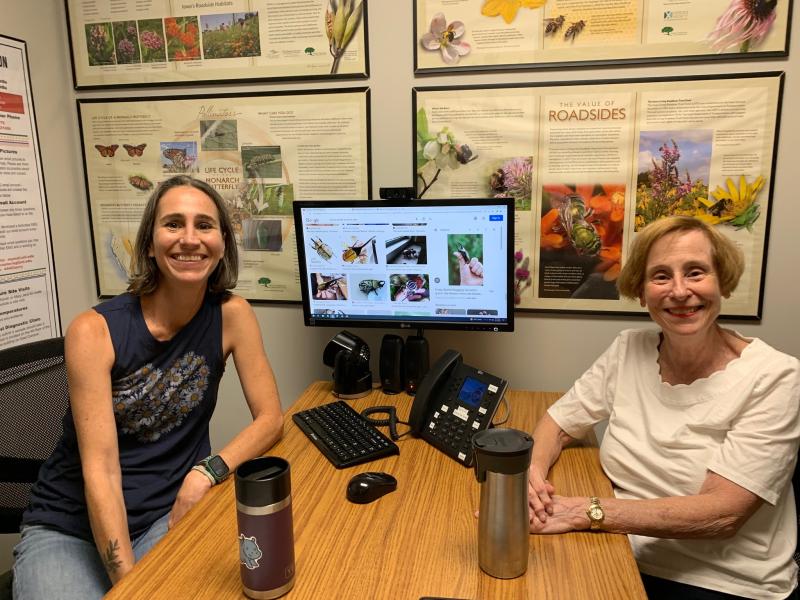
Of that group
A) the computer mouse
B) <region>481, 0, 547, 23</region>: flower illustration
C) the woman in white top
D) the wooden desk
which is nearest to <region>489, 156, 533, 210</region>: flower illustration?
<region>481, 0, 547, 23</region>: flower illustration

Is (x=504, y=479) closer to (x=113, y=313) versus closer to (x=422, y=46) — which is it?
(x=113, y=313)

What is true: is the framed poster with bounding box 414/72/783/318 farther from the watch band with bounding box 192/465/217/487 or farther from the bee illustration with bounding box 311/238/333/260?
the watch band with bounding box 192/465/217/487

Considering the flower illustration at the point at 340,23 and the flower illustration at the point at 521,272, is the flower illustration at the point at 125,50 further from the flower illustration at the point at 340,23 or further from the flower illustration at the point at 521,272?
the flower illustration at the point at 521,272

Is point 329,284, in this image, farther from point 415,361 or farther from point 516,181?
point 516,181

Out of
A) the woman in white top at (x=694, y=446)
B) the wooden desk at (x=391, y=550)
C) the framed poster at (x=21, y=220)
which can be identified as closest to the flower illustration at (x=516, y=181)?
the woman in white top at (x=694, y=446)

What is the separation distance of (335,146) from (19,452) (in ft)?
4.16

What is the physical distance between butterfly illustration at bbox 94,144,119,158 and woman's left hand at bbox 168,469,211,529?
1.38m

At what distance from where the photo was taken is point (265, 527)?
2.72 ft

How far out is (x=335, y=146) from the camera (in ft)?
6.26

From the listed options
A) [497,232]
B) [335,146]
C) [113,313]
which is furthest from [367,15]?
[113,313]

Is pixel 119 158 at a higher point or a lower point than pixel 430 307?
higher

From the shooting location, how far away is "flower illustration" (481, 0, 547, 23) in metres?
1.71

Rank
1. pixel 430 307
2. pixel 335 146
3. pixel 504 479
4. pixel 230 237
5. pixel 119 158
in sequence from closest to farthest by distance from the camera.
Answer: pixel 504 479 → pixel 230 237 → pixel 430 307 → pixel 335 146 → pixel 119 158

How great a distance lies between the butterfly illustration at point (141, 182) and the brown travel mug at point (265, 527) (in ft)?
5.04
